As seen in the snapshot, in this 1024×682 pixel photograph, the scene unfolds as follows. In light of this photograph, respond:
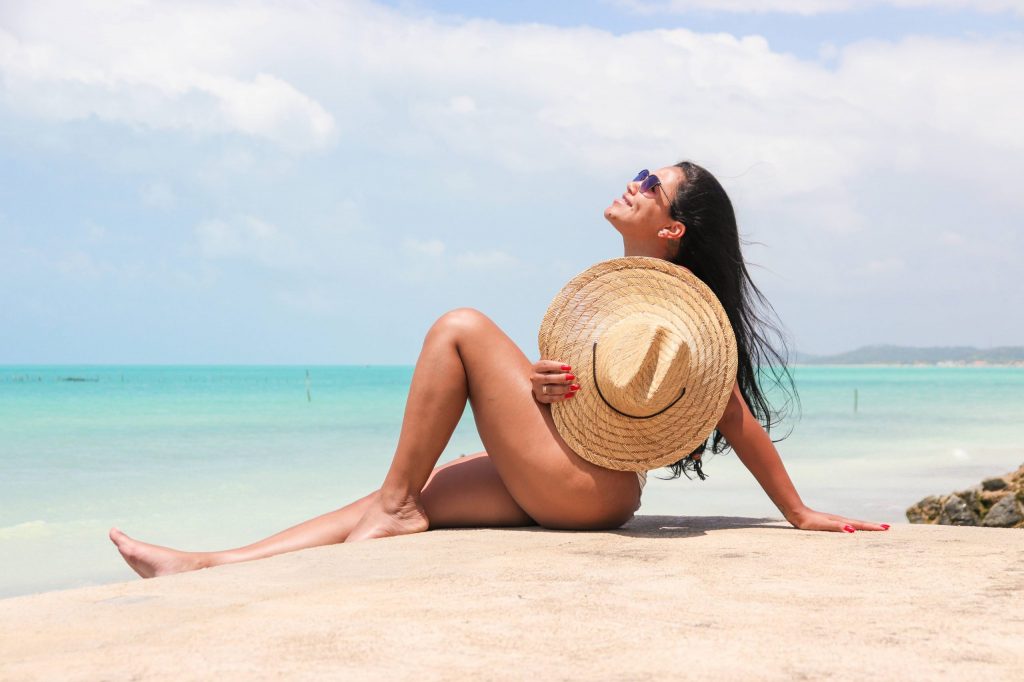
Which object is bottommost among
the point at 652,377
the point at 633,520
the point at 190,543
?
the point at 190,543

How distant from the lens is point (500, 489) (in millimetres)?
3572

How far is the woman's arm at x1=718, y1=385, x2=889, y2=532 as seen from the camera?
329 centimetres

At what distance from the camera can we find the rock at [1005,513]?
5.93 m

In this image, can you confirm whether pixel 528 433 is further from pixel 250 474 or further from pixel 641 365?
pixel 250 474

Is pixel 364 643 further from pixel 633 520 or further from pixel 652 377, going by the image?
pixel 633 520

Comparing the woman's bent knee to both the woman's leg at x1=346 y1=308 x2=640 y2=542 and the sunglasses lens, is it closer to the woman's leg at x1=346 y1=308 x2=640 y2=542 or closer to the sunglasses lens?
the woman's leg at x1=346 y1=308 x2=640 y2=542

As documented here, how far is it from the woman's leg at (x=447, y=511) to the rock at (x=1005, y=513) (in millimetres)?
3791

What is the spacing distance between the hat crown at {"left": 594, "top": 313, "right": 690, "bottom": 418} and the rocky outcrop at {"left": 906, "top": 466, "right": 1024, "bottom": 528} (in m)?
3.84

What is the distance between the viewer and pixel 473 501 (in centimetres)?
360

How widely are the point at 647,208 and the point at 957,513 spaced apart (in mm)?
4105

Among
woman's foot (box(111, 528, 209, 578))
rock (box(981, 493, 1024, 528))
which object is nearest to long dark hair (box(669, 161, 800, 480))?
woman's foot (box(111, 528, 209, 578))

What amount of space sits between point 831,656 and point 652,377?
4.37ft

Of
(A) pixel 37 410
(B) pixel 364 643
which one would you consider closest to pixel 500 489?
(B) pixel 364 643

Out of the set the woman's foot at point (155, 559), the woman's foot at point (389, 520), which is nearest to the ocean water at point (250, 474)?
the woman's foot at point (155, 559)
